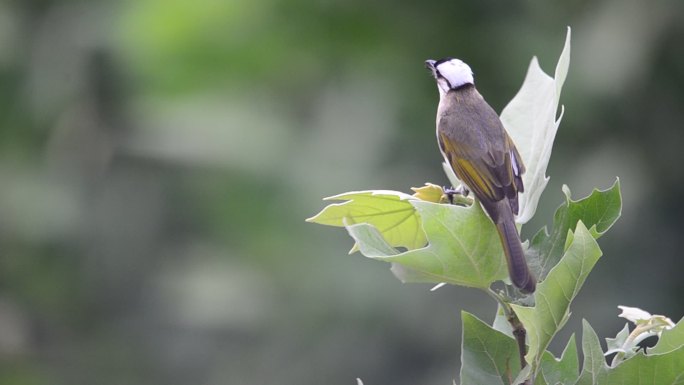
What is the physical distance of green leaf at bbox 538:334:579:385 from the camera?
2.16 meters

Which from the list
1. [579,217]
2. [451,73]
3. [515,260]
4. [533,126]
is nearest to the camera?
[515,260]

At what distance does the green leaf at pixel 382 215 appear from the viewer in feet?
7.44

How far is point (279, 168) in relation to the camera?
35.9 feet

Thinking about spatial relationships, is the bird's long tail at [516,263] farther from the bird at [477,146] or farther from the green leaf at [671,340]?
the green leaf at [671,340]

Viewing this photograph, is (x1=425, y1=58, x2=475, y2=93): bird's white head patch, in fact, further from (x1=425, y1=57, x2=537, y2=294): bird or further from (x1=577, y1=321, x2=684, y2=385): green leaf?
(x1=577, y1=321, x2=684, y2=385): green leaf

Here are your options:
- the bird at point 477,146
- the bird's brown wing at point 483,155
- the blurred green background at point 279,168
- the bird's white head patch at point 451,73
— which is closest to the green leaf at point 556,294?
the bird at point 477,146

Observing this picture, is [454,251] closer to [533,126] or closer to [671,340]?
[671,340]

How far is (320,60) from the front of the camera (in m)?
12.0

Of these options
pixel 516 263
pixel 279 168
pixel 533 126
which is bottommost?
pixel 279 168

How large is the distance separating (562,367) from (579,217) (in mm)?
285

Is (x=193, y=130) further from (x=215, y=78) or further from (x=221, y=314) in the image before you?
(x=221, y=314)

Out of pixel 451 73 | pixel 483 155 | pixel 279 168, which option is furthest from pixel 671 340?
pixel 279 168

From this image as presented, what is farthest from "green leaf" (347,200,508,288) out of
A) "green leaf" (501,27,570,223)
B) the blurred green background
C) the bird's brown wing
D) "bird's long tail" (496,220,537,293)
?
the blurred green background

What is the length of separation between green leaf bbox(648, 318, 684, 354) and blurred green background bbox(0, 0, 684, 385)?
25.2 feet
